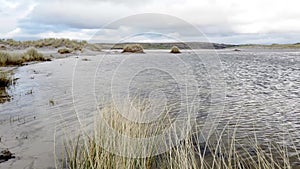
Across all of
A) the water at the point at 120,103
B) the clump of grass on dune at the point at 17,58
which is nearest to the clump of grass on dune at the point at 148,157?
the water at the point at 120,103

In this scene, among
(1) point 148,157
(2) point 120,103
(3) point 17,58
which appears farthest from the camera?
(3) point 17,58

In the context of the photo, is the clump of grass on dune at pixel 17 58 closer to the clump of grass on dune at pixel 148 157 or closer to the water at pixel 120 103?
the water at pixel 120 103

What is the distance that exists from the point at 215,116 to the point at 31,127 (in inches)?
168

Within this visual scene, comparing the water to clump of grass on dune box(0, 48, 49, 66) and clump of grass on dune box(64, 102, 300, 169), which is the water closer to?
clump of grass on dune box(64, 102, 300, 169)

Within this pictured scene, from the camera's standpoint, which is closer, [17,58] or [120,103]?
[120,103]

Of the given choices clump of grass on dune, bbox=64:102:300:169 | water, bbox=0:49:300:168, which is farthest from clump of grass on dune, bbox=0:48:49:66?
clump of grass on dune, bbox=64:102:300:169

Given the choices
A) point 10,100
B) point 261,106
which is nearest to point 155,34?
point 261,106

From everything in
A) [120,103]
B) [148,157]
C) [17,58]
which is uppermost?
[17,58]

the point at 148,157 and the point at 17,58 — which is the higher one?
the point at 17,58

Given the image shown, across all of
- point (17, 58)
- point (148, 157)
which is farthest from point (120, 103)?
point (17, 58)

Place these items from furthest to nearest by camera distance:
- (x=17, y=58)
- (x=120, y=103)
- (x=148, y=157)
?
(x=17, y=58)
(x=120, y=103)
(x=148, y=157)

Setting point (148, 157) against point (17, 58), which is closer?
point (148, 157)

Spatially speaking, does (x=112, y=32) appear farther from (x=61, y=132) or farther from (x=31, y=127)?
(x=31, y=127)

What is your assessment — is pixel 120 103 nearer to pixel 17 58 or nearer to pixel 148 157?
pixel 148 157
